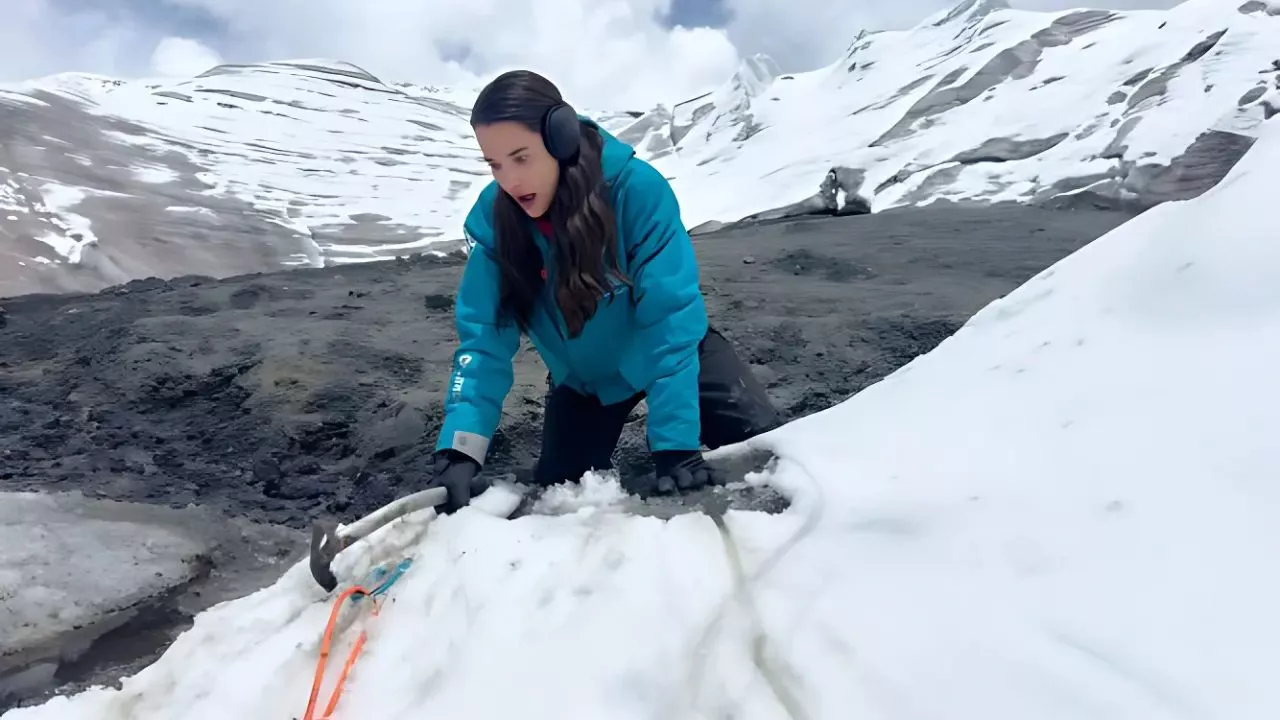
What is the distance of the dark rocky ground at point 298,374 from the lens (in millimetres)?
2584

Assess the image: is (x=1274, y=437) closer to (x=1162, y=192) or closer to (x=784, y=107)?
(x=1162, y=192)

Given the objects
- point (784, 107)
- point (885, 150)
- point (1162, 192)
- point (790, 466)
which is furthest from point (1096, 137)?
point (784, 107)

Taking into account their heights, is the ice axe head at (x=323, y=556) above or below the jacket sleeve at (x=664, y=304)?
below

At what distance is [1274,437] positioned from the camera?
35.5 inches

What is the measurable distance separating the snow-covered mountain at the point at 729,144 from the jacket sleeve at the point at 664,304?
7632mm

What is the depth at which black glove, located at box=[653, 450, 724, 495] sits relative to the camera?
5.02 ft

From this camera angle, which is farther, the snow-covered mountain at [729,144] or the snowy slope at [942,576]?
the snow-covered mountain at [729,144]

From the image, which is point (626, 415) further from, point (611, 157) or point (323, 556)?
point (323, 556)

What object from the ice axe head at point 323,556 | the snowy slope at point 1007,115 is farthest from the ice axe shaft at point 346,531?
the snowy slope at point 1007,115

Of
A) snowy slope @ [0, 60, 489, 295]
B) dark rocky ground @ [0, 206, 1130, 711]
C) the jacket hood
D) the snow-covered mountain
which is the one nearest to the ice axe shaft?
dark rocky ground @ [0, 206, 1130, 711]

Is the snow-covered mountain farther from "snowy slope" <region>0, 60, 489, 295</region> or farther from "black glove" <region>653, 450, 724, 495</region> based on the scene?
"black glove" <region>653, 450, 724, 495</region>

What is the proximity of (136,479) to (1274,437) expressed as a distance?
3.04 metres

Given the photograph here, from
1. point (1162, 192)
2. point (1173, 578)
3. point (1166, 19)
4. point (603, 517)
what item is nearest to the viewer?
point (1173, 578)

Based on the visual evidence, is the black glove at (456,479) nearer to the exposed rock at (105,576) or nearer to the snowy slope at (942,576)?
the snowy slope at (942,576)
